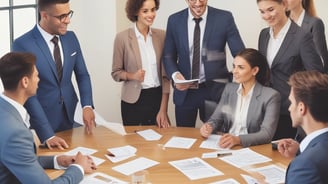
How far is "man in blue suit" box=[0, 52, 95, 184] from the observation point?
2.00 meters

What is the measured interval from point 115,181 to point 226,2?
3.04m

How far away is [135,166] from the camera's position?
2.60m

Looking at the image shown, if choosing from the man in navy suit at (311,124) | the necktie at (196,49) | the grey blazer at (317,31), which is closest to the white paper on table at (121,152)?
the necktie at (196,49)

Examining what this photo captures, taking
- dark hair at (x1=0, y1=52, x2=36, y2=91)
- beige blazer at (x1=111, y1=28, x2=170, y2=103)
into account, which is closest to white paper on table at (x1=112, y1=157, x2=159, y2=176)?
dark hair at (x1=0, y1=52, x2=36, y2=91)

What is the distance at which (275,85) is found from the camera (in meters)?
3.34

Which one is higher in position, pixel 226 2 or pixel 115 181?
pixel 226 2

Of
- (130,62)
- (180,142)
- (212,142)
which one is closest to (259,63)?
(212,142)

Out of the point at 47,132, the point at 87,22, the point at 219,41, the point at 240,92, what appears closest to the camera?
the point at 47,132

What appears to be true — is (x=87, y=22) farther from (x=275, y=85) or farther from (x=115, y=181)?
(x=115, y=181)

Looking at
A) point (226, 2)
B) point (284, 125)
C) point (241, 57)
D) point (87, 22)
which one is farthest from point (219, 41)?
point (87, 22)

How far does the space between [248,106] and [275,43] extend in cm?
55

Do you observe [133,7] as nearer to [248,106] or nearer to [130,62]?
[130,62]

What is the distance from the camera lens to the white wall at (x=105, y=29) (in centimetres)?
471

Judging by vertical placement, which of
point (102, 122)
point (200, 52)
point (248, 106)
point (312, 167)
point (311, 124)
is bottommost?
point (102, 122)
